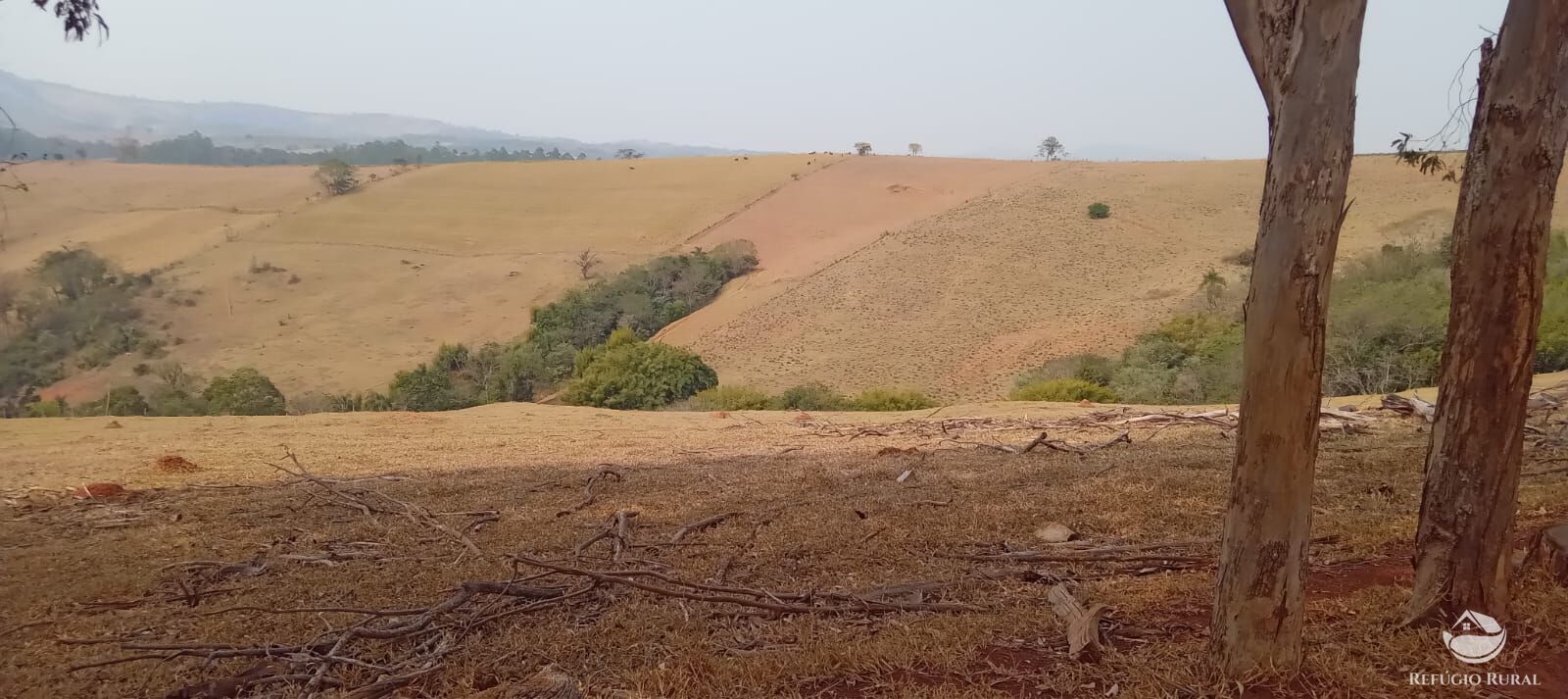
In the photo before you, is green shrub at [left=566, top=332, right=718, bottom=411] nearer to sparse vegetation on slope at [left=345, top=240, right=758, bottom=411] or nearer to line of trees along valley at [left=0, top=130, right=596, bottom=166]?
sparse vegetation on slope at [left=345, top=240, right=758, bottom=411]

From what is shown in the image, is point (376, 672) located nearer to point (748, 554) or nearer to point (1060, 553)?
point (748, 554)

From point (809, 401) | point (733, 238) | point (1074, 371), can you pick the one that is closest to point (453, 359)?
point (809, 401)

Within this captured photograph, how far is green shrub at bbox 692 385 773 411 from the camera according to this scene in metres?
21.2

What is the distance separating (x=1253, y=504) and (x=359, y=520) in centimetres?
664

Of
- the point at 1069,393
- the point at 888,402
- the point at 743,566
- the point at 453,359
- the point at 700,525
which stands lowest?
the point at 453,359

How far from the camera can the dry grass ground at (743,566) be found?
337cm

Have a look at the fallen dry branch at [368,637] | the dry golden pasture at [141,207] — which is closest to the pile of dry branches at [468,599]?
the fallen dry branch at [368,637]

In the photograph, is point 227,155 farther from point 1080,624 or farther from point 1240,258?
point 1080,624

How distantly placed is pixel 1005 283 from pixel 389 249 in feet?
122

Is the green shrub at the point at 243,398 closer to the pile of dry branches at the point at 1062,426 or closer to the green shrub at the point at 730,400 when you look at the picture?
the green shrub at the point at 730,400

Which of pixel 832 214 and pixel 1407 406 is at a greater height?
pixel 832 214

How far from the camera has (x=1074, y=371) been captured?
25.2 m

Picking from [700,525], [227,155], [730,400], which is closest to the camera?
[700,525]

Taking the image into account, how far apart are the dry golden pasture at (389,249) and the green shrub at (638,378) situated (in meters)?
14.6
